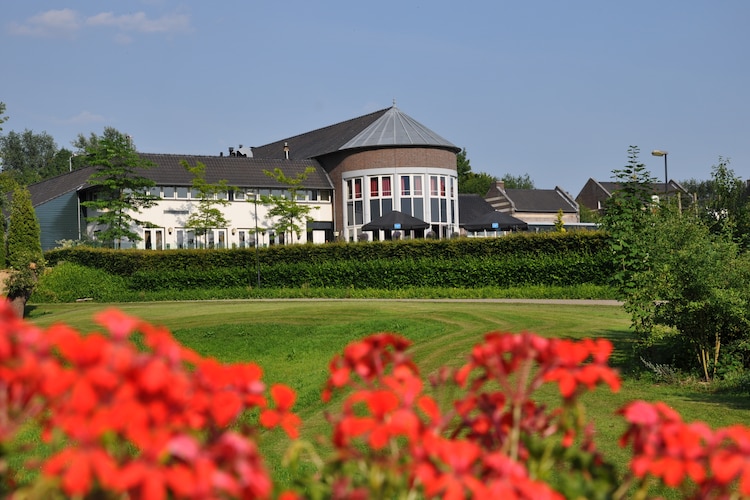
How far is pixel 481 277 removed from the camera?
35.6m

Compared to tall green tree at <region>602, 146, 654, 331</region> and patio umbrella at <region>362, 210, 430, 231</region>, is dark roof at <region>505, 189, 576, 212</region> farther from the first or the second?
tall green tree at <region>602, 146, 654, 331</region>

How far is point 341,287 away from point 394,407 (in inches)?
1413

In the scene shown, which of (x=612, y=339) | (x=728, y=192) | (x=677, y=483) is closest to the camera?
(x=677, y=483)

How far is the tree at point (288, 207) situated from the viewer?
55.3 meters

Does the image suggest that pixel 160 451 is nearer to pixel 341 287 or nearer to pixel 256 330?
pixel 256 330

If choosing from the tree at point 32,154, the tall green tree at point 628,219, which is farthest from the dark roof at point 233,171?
the tree at point 32,154

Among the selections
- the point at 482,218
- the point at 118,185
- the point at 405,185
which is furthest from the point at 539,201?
the point at 118,185

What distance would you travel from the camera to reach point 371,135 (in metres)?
60.3

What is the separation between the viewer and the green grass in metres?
10.9

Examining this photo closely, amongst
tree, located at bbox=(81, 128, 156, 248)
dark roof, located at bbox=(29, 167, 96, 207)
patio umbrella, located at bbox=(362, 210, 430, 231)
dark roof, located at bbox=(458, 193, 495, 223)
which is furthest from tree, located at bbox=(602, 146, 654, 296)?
dark roof, located at bbox=(458, 193, 495, 223)

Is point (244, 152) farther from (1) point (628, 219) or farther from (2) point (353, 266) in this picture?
(1) point (628, 219)

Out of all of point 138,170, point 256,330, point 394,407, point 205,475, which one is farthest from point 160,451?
point 138,170

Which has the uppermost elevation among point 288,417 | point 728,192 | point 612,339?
point 728,192

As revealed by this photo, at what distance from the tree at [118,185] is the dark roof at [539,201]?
2077 inches
